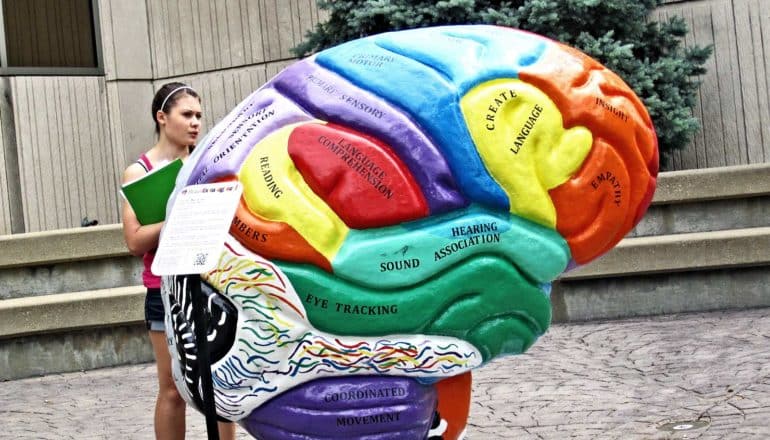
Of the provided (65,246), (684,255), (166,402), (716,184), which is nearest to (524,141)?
(166,402)

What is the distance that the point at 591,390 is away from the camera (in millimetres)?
5969

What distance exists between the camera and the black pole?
123 inches

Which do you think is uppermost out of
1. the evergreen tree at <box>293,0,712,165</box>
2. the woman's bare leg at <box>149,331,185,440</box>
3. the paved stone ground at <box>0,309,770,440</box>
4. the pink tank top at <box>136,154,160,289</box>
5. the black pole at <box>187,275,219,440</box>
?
the evergreen tree at <box>293,0,712,165</box>

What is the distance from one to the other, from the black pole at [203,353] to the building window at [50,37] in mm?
7963

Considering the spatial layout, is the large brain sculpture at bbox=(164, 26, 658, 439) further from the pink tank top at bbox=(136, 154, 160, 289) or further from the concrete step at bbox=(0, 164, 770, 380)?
the concrete step at bbox=(0, 164, 770, 380)

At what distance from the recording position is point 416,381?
341 cm

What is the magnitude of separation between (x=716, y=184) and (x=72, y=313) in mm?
4680

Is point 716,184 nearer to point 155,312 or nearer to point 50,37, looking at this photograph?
point 155,312

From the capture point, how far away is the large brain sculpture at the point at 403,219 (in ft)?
10.6

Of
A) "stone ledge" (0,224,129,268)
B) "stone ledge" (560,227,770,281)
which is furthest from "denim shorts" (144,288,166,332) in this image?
"stone ledge" (0,224,129,268)

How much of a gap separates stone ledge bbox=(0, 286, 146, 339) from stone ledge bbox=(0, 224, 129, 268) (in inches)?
21.7

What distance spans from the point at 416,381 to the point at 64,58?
27.6 ft

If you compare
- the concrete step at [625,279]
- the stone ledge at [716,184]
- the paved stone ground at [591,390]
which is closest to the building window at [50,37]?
the concrete step at [625,279]

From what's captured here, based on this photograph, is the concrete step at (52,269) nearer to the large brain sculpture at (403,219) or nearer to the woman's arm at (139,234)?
the woman's arm at (139,234)
